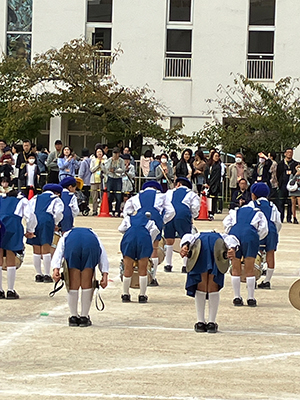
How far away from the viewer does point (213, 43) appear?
37750 millimetres

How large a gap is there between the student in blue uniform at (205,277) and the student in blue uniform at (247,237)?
179 centimetres

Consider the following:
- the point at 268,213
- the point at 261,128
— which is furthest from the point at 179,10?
the point at 268,213

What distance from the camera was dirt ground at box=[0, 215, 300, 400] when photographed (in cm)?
755

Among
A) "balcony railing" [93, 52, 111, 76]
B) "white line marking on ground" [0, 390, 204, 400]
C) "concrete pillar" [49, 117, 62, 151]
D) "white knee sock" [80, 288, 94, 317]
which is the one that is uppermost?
"balcony railing" [93, 52, 111, 76]

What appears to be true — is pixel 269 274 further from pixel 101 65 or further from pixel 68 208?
pixel 101 65

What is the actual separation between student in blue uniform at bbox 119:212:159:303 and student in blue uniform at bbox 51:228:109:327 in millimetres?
1657

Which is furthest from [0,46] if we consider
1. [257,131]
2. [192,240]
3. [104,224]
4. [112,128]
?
[192,240]

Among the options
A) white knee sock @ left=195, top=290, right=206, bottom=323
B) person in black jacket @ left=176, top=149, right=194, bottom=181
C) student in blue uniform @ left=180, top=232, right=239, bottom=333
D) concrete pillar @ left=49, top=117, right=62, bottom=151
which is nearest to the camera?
student in blue uniform @ left=180, top=232, right=239, bottom=333

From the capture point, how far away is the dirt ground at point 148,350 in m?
7.55

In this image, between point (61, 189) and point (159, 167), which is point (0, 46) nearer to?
point (159, 167)

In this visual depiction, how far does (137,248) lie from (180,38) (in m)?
27.6

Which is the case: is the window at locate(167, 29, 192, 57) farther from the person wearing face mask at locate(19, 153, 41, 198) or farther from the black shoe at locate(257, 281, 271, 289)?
the black shoe at locate(257, 281, 271, 289)

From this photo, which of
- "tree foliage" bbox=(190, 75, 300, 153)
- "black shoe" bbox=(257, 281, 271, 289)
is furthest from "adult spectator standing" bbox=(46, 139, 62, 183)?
"black shoe" bbox=(257, 281, 271, 289)

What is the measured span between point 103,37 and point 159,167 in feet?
47.5
